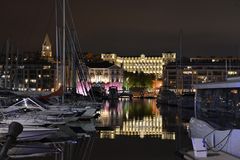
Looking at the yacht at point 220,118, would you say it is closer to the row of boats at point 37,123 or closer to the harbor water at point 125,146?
the harbor water at point 125,146

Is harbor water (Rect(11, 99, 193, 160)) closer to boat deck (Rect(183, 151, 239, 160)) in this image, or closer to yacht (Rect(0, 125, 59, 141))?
yacht (Rect(0, 125, 59, 141))

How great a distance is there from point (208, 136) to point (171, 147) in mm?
4510

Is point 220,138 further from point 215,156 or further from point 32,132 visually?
point 32,132

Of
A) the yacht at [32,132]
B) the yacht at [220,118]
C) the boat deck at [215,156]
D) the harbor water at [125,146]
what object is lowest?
the harbor water at [125,146]

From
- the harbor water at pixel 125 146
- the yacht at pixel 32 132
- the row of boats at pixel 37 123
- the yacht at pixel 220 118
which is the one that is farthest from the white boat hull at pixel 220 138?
the yacht at pixel 32 132

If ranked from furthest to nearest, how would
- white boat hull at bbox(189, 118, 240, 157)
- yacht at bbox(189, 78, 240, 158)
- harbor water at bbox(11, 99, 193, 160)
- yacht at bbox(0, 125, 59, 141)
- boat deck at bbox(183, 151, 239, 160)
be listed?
yacht at bbox(0, 125, 59, 141), harbor water at bbox(11, 99, 193, 160), yacht at bbox(189, 78, 240, 158), white boat hull at bbox(189, 118, 240, 157), boat deck at bbox(183, 151, 239, 160)

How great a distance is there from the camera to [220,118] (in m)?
22.4

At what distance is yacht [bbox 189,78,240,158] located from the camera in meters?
20.4

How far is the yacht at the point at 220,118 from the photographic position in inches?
803

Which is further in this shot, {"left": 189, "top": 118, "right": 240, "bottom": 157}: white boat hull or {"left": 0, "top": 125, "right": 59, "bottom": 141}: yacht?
{"left": 0, "top": 125, "right": 59, "bottom": 141}: yacht

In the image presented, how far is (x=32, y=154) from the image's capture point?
23391mm

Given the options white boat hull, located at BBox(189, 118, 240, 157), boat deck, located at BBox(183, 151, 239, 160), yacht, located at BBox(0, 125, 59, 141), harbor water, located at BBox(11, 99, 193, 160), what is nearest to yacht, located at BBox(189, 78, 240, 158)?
white boat hull, located at BBox(189, 118, 240, 157)

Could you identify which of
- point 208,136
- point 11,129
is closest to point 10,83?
point 208,136

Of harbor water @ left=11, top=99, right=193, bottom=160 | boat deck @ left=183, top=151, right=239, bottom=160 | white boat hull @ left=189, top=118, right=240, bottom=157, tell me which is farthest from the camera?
harbor water @ left=11, top=99, right=193, bottom=160
